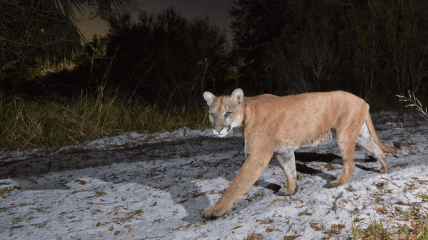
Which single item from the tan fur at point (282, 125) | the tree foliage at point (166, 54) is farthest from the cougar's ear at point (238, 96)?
the tree foliage at point (166, 54)

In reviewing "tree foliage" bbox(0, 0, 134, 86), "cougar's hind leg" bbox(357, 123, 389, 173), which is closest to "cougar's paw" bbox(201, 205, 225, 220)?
"cougar's hind leg" bbox(357, 123, 389, 173)

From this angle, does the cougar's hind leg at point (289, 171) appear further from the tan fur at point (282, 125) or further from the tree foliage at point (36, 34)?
the tree foliage at point (36, 34)

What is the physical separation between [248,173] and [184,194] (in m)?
1.18

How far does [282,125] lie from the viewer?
9.62 feet

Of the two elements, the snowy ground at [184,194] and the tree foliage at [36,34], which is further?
the tree foliage at [36,34]

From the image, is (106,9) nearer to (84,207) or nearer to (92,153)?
(92,153)

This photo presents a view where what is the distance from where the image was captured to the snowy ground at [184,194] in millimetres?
2592

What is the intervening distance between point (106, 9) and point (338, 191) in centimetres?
858

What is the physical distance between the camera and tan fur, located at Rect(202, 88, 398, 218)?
2771mm

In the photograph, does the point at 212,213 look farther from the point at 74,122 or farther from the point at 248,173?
the point at 74,122

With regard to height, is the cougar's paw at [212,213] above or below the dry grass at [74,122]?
below

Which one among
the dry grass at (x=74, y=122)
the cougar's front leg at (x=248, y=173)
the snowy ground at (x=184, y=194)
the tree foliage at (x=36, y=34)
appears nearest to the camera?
the snowy ground at (x=184, y=194)

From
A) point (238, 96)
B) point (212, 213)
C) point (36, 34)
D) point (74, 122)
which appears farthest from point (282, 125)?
point (36, 34)

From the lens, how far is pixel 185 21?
14.9m
